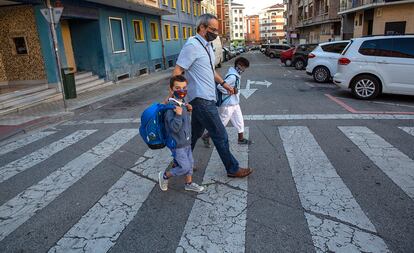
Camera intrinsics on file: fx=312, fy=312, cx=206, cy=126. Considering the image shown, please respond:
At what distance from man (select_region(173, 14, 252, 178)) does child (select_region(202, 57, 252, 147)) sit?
947 millimetres

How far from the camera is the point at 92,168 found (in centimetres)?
471

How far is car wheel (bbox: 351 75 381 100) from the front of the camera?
8.64 metres

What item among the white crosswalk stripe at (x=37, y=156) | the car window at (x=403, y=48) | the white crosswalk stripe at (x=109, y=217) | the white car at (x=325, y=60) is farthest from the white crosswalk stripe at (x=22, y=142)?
the white car at (x=325, y=60)

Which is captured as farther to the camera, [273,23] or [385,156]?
[273,23]

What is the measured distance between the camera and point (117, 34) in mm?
17375

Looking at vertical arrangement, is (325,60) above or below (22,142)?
above

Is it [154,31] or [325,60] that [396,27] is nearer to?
[325,60]

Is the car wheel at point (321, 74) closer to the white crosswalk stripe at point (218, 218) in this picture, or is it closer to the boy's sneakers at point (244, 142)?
the boy's sneakers at point (244, 142)

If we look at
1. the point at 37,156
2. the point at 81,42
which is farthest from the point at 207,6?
the point at 37,156

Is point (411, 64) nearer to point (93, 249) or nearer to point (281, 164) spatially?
point (281, 164)

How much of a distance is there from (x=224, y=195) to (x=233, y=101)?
187 cm

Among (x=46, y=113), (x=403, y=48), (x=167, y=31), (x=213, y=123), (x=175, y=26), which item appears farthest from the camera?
(x=175, y=26)

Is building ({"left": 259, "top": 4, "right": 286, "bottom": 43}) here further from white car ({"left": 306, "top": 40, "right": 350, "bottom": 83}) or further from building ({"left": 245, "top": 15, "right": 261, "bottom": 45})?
white car ({"left": 306, "top": 40, "right": 350, "bottom": 83})

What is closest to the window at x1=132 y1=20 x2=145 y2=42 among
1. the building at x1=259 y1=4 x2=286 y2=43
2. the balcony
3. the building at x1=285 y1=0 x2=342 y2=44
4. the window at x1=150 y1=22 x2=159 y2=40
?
the window at x1=150 y1=22 x2=159 y2=40
